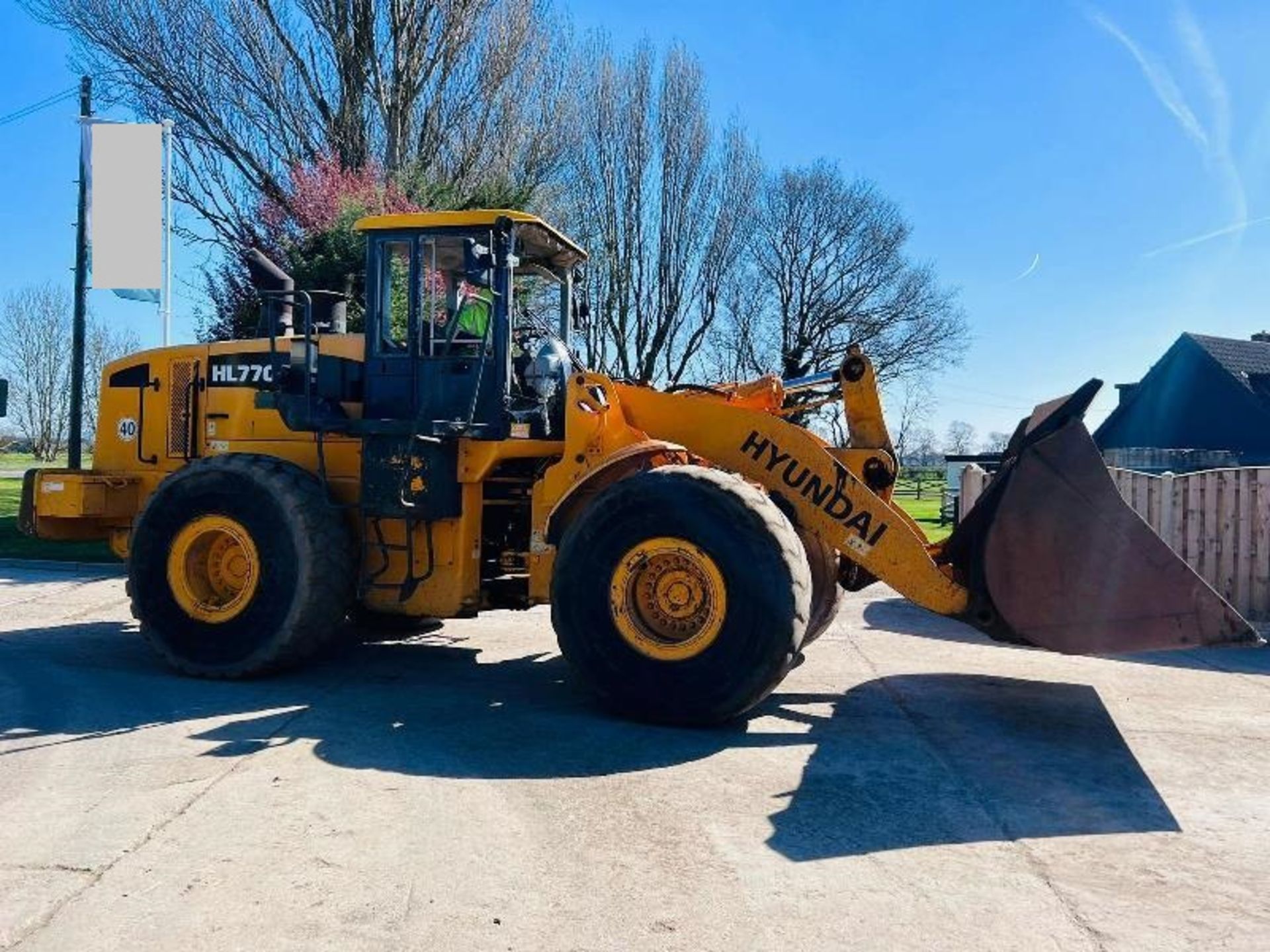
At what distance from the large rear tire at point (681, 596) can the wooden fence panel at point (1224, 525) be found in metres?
5.49

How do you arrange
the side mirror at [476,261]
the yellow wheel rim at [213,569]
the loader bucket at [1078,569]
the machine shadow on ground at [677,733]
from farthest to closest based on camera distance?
the yellow wheel rim at [213,569] → the side mirror at [476,261] → the loader bucket at [1078,569] → the machine shadow on ground at [677,733]

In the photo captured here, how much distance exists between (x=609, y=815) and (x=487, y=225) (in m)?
3.91

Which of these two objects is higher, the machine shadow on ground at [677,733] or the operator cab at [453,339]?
the operator cab at [453,339]

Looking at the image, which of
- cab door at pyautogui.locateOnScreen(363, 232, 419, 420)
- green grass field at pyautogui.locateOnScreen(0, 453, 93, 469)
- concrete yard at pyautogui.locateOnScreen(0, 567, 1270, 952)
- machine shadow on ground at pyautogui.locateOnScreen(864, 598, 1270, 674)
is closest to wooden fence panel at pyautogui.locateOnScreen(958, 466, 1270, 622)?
machine shadow on ground at pyautogui.locateOnScreen(864, 598, 1270, 674)

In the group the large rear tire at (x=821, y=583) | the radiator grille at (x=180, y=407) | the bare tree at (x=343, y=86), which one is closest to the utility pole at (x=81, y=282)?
the bare tree at (x=343, y=86)

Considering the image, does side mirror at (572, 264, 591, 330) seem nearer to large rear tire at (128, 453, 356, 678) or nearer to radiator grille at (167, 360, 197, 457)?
large rear tire at (128, 453, 356, 678)

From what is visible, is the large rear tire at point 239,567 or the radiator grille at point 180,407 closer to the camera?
the large rear tire at point 239,567

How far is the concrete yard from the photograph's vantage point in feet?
11.2

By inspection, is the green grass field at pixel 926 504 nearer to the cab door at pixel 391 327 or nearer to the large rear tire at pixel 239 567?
the cab door at pixel 391 327

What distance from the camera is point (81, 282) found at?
16.9 meters

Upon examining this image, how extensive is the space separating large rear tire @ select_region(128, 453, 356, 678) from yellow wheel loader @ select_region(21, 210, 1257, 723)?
0.06ft

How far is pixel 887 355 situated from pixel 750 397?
86.0 feet

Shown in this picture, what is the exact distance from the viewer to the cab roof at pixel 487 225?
21.9 ft

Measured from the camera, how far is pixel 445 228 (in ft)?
22.3
